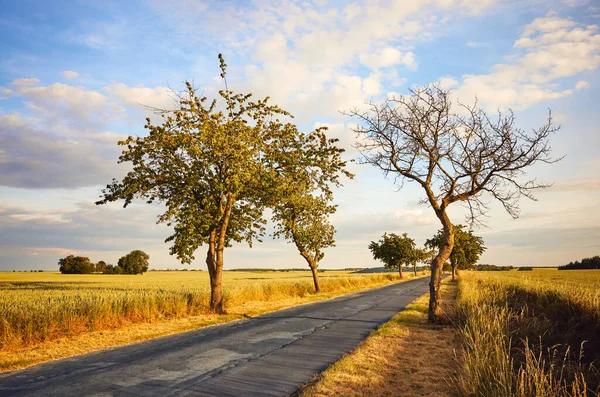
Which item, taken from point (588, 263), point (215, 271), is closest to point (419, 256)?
point (588, 263)

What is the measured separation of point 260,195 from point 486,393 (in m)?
16.2

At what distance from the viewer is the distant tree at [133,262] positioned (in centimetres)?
10281

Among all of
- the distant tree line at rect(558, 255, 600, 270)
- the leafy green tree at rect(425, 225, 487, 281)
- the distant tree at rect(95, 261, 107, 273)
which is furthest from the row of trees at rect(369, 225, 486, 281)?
the distant tree at rect(95, 261, 107, 273)

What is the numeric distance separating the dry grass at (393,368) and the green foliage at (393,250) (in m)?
64.9

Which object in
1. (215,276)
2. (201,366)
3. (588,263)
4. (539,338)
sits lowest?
(588,263)

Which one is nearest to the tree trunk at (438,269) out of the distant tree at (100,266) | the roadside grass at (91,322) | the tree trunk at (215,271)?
the roadside grass at (91,322)

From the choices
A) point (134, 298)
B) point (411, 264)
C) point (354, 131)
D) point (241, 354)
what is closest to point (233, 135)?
point (354, 131)

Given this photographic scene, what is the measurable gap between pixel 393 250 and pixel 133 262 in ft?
242

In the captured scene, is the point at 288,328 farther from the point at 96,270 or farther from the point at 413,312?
the point at 96,270

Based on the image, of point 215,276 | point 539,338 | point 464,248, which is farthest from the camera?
point 464,248

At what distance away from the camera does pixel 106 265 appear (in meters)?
109

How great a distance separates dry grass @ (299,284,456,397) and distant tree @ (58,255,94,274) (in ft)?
348

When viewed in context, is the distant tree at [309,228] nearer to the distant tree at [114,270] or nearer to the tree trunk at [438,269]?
the tree trunk at [438,269]

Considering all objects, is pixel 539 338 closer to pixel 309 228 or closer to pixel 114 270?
pixel 309 228
